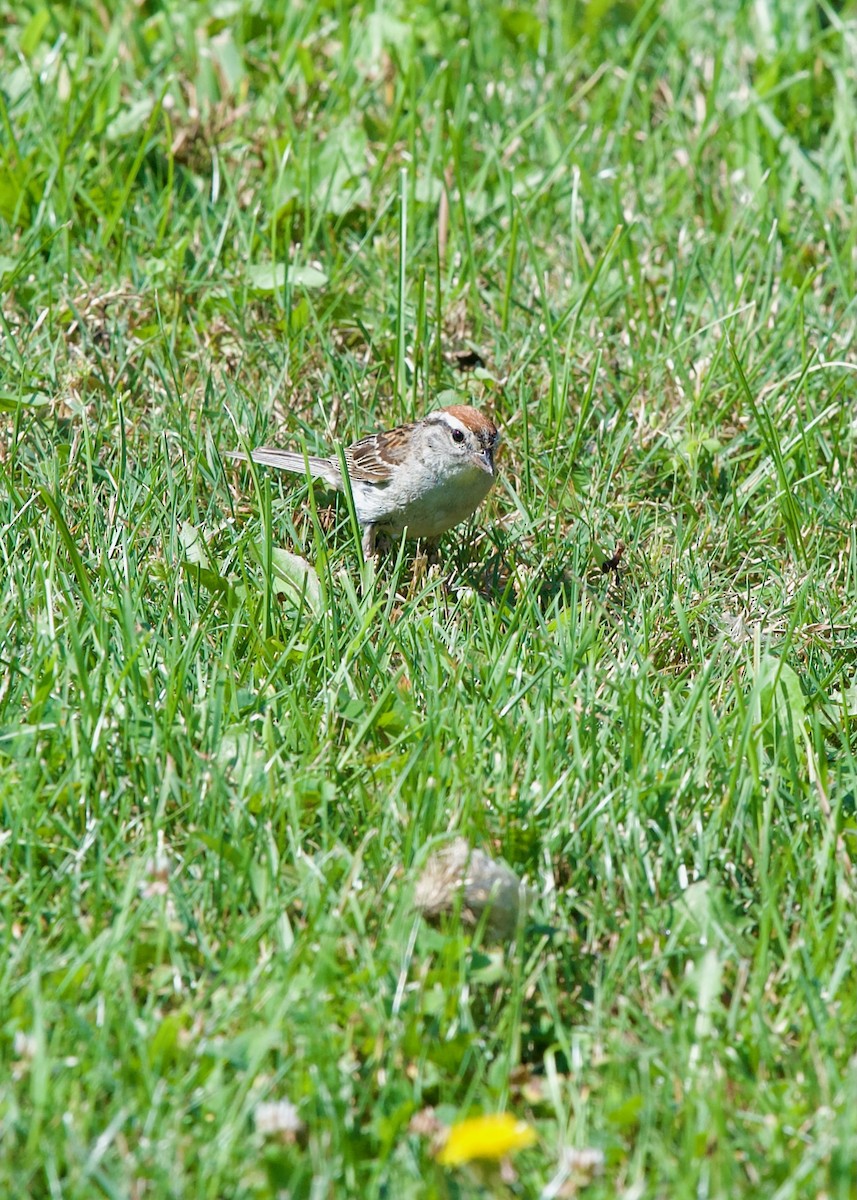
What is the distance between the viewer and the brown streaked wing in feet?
17.8

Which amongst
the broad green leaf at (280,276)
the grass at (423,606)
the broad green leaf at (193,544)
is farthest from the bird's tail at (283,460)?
the broad green leaf at (280,276)

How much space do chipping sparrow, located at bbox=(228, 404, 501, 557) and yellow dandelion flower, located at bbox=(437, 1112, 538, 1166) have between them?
282cm

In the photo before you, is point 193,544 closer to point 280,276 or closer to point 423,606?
point 423,606

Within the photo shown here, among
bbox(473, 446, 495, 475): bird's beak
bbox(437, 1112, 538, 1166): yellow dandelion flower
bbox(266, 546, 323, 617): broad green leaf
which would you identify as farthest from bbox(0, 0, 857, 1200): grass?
bbox(473, 446, 495, 475): bird's beak

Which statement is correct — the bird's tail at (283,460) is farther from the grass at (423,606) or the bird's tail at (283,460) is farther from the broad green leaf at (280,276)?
the broad green leaf at (280,276)

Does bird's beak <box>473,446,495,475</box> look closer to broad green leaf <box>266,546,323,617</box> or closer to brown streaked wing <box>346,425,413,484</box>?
brown streaked wing <box>346,425,413,484</box>

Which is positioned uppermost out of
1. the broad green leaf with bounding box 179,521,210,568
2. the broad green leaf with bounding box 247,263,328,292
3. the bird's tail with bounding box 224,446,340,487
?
the broad green leaf with bounding box 247,263,328,292

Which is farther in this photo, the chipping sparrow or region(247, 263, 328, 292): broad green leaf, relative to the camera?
region(247, 263, 328, 292): broad green leaf

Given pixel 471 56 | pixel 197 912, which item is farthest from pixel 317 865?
pixel 471 56

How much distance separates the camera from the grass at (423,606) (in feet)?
10.1

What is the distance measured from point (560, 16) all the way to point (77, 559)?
15.9 feet

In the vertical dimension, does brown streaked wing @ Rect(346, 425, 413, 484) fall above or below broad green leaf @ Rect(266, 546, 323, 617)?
above

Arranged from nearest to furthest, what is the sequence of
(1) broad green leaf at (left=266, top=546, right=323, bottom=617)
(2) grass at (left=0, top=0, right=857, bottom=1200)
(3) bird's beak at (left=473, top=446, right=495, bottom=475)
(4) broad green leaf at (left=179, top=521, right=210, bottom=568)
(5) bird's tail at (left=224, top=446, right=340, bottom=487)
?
(2) grass at (left=0, top=0, right=857, bottom=1200), (1) broad green leaf at (left=266, top=546, right=323, bottom=617), (4) broad green leaf at (left=179, top=521, right=210, bottom=568), (3) bird's beak at (left=473, top=446, right=495, bottom=475), (5) bird's tail at (left=224, top=446, right=340, bottom=487)

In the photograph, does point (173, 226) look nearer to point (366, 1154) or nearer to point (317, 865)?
point (317, 865)
